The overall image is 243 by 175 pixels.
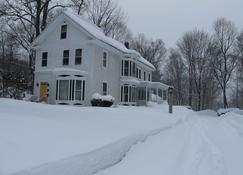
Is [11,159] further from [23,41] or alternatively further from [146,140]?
[23,41]

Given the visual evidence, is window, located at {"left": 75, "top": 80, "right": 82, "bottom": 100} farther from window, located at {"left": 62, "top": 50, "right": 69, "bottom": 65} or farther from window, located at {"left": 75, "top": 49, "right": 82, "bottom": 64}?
window, located at {"left": 62, "top": 50, "right": 69, "bottom": 65}

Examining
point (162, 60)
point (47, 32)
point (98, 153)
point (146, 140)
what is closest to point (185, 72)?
point (162, 60)

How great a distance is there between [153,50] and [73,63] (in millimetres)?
42436

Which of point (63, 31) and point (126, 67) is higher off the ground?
point (63, 31)

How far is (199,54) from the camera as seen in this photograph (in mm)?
59906

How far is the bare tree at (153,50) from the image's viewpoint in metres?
65.6

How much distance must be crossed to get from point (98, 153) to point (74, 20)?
21.3m

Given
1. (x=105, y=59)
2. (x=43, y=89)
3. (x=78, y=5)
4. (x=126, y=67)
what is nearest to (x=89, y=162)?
(x=43, y=89)

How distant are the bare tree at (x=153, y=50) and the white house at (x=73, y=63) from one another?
3478 centimetres

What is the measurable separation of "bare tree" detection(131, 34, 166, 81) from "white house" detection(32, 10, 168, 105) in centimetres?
3478

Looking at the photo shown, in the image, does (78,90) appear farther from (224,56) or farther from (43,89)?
(224,56)

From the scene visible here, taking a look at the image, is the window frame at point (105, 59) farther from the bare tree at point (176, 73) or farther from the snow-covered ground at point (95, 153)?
the bare tree at point (176, 73)

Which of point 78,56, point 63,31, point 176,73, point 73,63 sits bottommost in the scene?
point 73,63

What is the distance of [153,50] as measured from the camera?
67.3 meters
